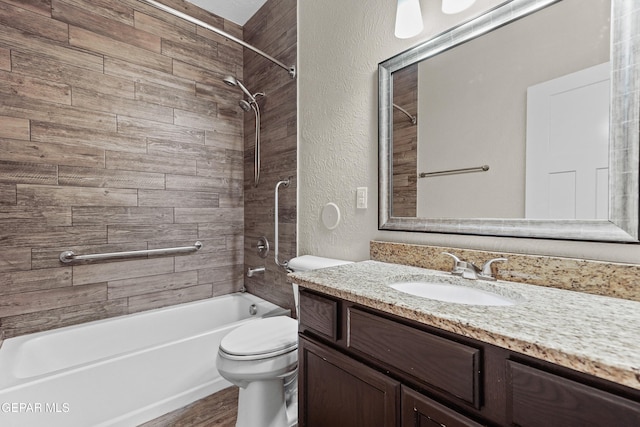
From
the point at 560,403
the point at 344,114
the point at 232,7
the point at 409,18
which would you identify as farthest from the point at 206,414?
the point at 232,7

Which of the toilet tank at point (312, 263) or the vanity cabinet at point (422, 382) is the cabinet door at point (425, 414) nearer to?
the vanity cabinet at point (422, 382)

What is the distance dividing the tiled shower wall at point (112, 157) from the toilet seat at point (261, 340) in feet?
3.29

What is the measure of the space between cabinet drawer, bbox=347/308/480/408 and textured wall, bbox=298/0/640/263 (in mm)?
574

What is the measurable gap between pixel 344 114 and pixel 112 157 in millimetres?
1561

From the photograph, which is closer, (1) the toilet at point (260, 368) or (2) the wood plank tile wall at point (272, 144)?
(1) the toilet at point (260, 368)

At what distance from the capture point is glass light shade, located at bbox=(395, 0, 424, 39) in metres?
1.22

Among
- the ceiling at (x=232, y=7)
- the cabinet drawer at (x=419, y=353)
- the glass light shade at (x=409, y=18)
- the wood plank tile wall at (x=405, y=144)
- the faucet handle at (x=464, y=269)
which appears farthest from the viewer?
the ceiling at (x=232, y=7)

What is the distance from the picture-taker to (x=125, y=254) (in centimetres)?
199

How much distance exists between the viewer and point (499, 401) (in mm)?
582

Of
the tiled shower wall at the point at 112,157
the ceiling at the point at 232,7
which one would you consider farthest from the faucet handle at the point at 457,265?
the ceiling at the point at 232,7

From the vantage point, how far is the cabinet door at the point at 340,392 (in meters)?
0.78

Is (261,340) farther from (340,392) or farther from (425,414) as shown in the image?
(425,414)

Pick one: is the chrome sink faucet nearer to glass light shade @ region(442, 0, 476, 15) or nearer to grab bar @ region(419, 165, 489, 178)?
grab bar @ region(419, 165, 489, 178)

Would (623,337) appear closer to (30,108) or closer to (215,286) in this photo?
(215,286)
